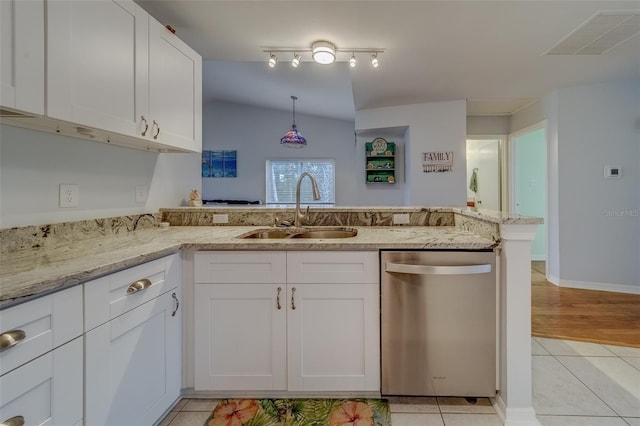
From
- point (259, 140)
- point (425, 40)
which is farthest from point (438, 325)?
point (259, 140)

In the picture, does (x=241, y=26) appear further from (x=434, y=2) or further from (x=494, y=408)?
(x=494, y=408)

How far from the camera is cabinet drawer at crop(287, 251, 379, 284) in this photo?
1525mm

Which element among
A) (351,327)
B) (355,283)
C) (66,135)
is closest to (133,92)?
(66,135)

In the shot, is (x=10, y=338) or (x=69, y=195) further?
(x=69, y=195)

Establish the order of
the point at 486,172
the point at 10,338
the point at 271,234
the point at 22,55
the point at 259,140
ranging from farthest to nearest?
the point at 259,140, the point at 486,172, the point at 271,234, the point at 22,55, the point at 10,338

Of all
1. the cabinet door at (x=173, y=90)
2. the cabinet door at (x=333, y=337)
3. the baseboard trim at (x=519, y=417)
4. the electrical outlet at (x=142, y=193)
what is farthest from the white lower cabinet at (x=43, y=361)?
the baseboard trim at (x=519, y=417)

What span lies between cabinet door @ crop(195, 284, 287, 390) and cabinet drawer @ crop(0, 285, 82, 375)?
0.61 m

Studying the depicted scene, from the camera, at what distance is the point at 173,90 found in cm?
179

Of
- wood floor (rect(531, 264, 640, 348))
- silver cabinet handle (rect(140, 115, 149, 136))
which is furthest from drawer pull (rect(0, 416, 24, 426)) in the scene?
wood floor (rect(531, 264, 640, 348))

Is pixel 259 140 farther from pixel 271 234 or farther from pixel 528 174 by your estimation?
pixel 271 234

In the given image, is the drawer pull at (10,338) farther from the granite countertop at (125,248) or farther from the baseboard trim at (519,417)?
the baseboard trim at (519,417)

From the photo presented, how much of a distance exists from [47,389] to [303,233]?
1.41 m

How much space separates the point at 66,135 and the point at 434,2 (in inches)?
88.0

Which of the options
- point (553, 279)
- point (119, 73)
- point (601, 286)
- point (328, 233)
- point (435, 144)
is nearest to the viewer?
point (119, 73)
